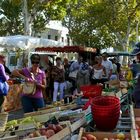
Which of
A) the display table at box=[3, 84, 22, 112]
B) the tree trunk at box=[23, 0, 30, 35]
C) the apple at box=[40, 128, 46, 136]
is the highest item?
the tree trunk at box=[23, 0, 30, 35]

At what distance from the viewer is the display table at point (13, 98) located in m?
12.9

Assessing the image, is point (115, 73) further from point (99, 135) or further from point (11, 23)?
point (11, 23)

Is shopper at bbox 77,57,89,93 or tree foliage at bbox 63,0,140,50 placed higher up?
tree foliage at bbox 63,0,140,50

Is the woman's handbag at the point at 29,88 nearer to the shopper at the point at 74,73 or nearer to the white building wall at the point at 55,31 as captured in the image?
the shopper at the point at 74,73

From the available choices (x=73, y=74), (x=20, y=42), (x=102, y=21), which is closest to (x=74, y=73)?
(x=73, y=74)

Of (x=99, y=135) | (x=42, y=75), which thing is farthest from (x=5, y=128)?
(x=42, y=75)

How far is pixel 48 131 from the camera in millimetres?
5129

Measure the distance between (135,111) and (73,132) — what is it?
1.41 meters

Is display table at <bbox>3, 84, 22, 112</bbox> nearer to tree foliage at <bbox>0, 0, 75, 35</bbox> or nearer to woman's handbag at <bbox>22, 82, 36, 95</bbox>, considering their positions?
woman's handbag at <bbox>22, 82, 36, 95</bbox>

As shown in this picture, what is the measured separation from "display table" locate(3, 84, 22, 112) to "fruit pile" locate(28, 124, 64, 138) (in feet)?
25.0

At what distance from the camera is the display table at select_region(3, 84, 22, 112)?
12912 mm

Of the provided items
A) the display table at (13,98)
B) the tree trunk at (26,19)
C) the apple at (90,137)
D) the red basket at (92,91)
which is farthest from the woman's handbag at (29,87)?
the tree trunk at (26,19)

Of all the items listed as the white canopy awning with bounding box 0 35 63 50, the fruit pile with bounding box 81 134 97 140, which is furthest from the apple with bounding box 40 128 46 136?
the white canopy awning with bounding box 0 35 63 50

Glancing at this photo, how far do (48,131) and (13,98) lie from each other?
8.17m
